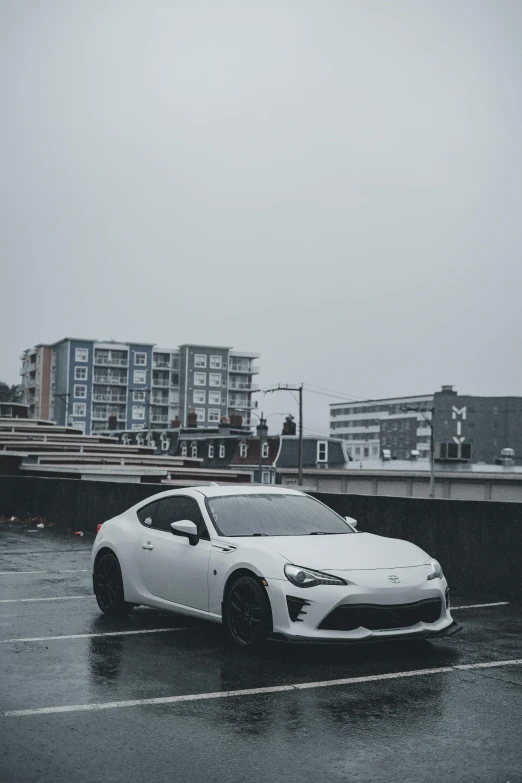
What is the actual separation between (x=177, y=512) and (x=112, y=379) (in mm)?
132646

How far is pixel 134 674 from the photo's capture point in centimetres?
733

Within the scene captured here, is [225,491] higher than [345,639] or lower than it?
higher

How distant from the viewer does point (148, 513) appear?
10.0 m

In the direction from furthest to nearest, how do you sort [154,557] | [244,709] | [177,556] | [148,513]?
[148,513]
[154,557]
[177,556]
[244,709]

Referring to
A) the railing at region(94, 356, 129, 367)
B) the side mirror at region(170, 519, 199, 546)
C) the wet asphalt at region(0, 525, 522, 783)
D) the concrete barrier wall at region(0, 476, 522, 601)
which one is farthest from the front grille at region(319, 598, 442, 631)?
the railing at region(94, 356, 129, 367)

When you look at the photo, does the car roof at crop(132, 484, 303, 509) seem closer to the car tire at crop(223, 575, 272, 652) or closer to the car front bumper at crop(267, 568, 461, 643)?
the car tire at crop(223, 575, 272, 652)

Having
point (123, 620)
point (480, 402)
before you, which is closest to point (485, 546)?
point (123, 620)

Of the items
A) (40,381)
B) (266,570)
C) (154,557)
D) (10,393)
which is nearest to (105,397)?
(40,381)

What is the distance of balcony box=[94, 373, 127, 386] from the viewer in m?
140

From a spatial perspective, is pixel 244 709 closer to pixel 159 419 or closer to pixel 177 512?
pixel 177 512

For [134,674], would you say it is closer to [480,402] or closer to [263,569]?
[263,569]

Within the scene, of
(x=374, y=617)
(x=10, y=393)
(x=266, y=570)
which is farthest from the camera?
(x=10, y=393)

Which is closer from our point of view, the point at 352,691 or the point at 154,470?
the point at 352,691

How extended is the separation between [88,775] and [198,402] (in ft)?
470
